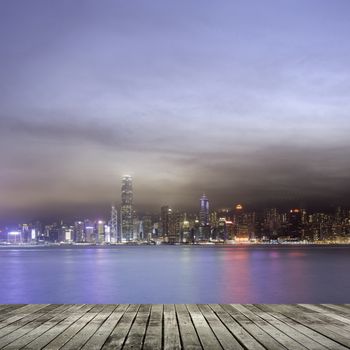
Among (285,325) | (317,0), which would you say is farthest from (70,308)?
(317,0)

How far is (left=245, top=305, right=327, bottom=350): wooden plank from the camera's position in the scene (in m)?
5.49

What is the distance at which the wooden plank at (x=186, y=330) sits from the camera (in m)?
5.53

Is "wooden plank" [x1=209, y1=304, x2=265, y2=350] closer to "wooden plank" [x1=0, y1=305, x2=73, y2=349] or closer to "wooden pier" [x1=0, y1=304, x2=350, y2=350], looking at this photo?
"wooden pier" [x1=0, y1=304, x2=350, y2=350]

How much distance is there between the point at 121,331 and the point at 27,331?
1268mm

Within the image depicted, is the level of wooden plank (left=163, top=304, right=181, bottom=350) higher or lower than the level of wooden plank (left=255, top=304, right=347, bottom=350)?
higher

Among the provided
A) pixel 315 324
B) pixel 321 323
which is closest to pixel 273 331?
pixel 315 324

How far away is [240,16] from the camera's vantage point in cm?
2128

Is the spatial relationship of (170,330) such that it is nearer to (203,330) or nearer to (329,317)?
(203,330)

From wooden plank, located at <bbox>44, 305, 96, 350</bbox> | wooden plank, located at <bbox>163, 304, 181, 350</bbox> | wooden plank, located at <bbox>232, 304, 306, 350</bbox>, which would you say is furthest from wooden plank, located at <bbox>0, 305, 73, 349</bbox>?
wooden plank, located at <bbox>232, 304, 306, 350</bbox>

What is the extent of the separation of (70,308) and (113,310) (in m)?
0.87

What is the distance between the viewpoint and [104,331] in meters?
6.33

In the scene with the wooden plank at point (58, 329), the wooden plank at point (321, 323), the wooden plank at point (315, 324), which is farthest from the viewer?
the wooden plank at point (321, 323)

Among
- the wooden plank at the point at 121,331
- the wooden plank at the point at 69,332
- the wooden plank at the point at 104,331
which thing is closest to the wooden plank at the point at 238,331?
the wooden plank at the point at 121,331

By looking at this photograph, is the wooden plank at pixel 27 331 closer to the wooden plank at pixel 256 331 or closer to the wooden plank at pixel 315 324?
the wooden plank at pixel 256 331
